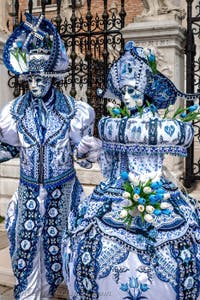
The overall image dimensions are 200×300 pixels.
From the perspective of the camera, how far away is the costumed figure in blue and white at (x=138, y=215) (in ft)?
8.41

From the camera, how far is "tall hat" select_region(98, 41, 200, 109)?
2.86 meters

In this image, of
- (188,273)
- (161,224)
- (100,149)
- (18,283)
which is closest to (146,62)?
(100,149)

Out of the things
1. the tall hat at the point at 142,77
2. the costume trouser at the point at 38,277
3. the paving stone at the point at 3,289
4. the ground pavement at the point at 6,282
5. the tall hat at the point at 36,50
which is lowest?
the paving stone at the point at 3,289

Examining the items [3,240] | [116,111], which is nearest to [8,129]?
[116,111]

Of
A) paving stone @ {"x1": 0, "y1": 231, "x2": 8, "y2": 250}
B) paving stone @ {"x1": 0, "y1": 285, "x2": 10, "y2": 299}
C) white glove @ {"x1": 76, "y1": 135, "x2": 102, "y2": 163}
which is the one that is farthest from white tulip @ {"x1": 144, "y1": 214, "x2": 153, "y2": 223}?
paving stone @ {"x1": 0, "y1": 231, "x2": 8, "y2": 250}

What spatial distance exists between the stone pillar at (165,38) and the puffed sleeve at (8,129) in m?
2.13

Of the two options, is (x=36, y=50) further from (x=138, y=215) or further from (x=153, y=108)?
(x=138, y=215)

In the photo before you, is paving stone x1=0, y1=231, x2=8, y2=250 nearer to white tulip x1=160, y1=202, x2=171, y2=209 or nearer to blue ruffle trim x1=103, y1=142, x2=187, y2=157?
blue ruffle trim x1=103, y1=142, x2=187, y2=157

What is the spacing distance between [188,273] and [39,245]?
4.43ft

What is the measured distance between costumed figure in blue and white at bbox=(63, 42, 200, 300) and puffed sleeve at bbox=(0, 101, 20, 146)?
35.3 inches

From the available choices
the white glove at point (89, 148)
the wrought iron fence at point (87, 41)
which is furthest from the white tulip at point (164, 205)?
the wrought iron fence at point (87, 41)

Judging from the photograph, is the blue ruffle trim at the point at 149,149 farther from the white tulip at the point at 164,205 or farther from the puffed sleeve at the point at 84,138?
the puffed sleeve at the point at 84,138

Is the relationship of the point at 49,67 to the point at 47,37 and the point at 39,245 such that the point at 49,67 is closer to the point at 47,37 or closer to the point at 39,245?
the point at 47,37

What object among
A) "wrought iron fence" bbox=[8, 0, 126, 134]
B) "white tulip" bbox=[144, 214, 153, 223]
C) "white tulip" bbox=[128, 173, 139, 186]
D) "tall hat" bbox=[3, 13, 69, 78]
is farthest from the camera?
"wrought iron fence" bbox=[8, 0, 126, 134]
